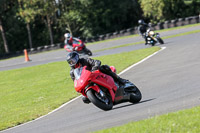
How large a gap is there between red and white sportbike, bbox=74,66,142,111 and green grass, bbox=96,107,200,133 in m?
1.99

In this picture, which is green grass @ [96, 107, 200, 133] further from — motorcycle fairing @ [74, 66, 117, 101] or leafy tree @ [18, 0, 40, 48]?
leafy tree @ [18, 0, 40, 48]

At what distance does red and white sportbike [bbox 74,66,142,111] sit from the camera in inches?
345

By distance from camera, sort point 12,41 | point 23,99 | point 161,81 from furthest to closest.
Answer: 1. point 12,41
2. point 23,99
3. point 161,81

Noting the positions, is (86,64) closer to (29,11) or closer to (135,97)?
(135,97)

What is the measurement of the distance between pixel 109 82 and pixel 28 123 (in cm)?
216

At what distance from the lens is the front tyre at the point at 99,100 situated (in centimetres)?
873

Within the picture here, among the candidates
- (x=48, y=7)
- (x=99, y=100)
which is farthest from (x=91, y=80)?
(x=48, y=7)

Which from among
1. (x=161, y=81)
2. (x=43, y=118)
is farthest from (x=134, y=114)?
(x=161, y=81)

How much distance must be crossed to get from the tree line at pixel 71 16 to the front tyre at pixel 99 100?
40721 mm

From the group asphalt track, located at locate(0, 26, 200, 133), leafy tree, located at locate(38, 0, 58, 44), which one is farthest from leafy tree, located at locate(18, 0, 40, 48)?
asphalt track, located at locate(0, 26, 200, 133)

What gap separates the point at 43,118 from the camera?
10.0 m

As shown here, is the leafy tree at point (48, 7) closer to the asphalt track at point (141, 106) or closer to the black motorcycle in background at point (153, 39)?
the black motorcycle in background at point (153, 39)

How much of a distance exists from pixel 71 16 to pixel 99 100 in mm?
43945

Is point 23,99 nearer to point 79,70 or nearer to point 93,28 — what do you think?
point 79,70
